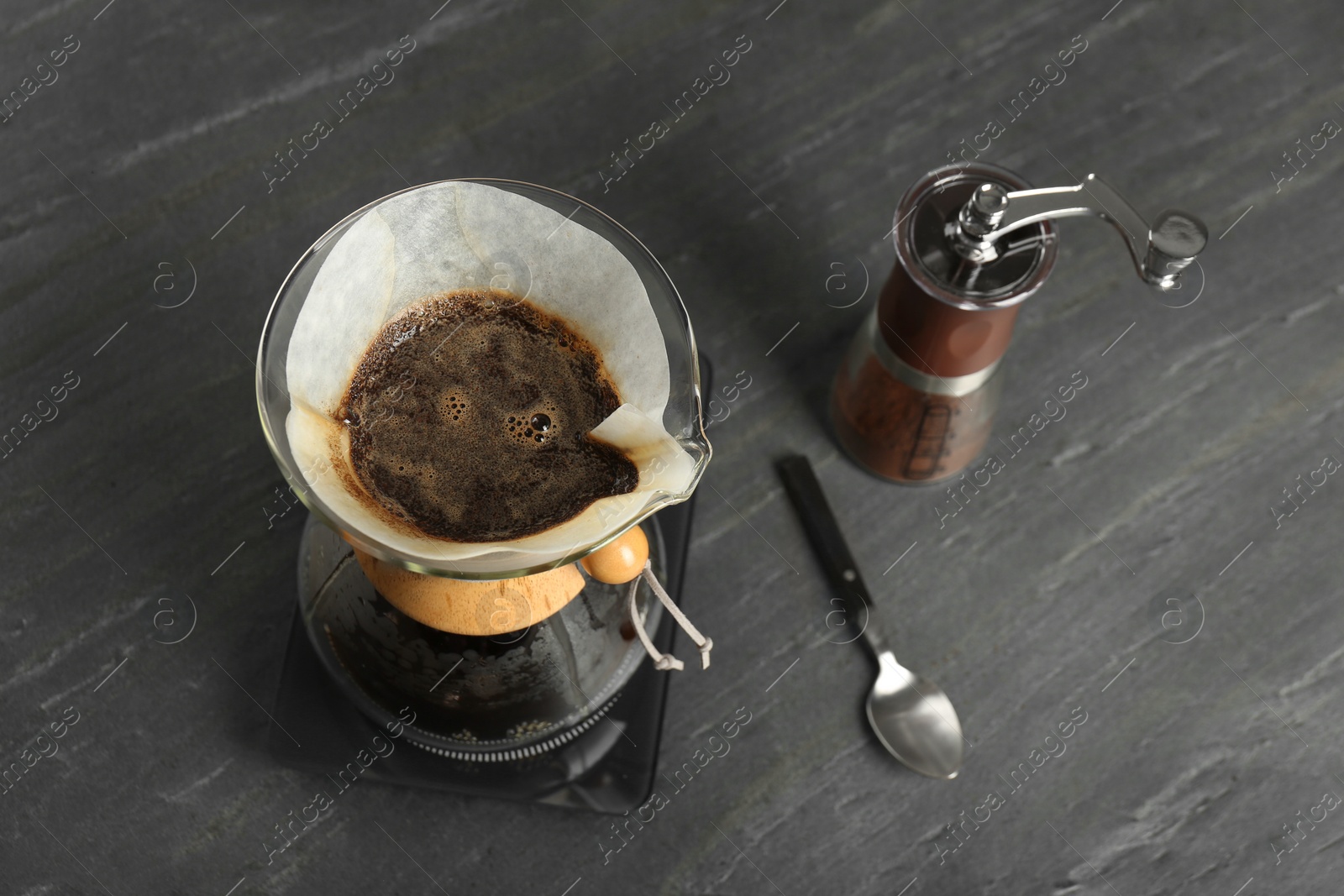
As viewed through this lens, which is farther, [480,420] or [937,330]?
[937,330]

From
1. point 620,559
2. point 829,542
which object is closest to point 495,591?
point 620,559

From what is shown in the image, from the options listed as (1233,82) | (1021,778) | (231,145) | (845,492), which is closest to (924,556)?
(845,492)

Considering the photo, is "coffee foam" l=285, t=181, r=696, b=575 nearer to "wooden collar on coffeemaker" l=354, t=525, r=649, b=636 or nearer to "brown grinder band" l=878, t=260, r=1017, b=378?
"wooden collar on coffeemaker" l=354, t=525, r=649, b=636

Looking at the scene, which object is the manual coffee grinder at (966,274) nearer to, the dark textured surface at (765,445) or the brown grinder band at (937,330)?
the brown grinder band at (937,330)

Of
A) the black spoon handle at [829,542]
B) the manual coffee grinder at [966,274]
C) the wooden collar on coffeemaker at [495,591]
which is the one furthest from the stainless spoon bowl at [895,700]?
the wooden collar on coffeemaker at [495,591]

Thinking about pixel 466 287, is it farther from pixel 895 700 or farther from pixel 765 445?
pixel 895 700
